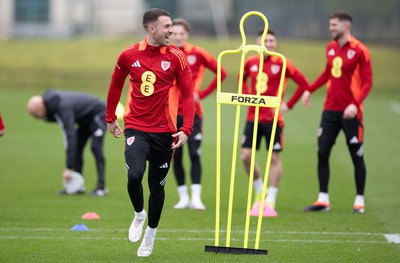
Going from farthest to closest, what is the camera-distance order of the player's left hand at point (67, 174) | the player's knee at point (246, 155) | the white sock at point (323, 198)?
1. the player's left hand at point (67, 174)
2. the player's knee at point (246, 155)
3. the white sock at point (323, 198)

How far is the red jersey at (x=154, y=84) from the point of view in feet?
27.7

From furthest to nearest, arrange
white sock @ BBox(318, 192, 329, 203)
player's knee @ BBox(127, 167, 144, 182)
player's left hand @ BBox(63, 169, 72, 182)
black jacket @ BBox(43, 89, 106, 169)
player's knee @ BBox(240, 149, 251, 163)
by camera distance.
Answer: black jacket @ BBox(43, 89, 106, 169) < player's left hand @ BBox(63, 169, 72, 182) < player's knee @ BBox(240, 149, 251, 163) < white sock @ BBox(318, 192, 329, 203) < player's knee @ BBox(127, 167, 144, 182)

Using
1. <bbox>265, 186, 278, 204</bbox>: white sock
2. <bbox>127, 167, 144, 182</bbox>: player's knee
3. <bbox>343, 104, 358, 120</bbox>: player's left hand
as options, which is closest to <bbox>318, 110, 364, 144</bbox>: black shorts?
<bbox>343, 104, 358, 120</bbox>: player's left hand

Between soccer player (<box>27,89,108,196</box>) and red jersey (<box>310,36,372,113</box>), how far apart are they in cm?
350

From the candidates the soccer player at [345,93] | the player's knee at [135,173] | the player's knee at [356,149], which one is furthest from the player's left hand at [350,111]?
the player's knee at [135,173]

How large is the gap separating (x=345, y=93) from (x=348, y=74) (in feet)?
0.79

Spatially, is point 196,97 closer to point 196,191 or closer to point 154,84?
point 196,191

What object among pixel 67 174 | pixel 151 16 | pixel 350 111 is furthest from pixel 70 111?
pixel 151 16

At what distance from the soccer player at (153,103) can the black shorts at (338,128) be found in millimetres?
3576

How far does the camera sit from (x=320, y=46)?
4309 centimetres

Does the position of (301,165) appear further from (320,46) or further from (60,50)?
(60,50)

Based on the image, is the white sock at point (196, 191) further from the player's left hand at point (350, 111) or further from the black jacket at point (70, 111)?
the player's left hand at point (350, 111)

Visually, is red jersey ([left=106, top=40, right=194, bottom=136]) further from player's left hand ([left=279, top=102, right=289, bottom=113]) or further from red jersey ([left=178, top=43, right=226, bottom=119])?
red jersey ([left=178, top=43, right=226, bottom=119])

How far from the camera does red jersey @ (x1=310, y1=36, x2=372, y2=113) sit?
11.3 meters
